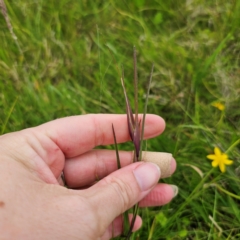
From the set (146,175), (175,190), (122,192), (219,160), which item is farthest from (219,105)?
(122,192)

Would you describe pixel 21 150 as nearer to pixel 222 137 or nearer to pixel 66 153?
pixel 66 153

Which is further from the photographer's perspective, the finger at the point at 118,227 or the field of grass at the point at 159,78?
the field of grass at the point at 159,78

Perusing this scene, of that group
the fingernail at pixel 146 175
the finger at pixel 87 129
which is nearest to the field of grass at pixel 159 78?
the finger at pixel 87 129

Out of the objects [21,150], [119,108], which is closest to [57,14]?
[119,108]

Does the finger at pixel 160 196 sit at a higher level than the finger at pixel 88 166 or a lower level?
lower

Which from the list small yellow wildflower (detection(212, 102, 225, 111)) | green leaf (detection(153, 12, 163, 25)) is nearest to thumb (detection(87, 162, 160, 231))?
small yellow wildflower (detection(212, 102, 225, 111))

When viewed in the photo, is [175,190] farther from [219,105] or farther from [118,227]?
[219,105]

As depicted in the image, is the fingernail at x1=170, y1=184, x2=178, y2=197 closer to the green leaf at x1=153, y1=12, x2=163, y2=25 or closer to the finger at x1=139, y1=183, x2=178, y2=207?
the finger at x1=139, y1=183, x2=178, y2=207

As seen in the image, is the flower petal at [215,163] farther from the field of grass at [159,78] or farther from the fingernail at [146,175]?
the fingernail at [146,175]
